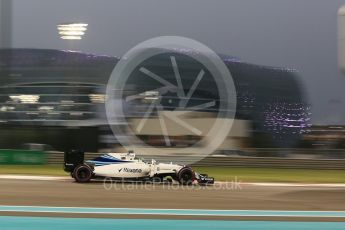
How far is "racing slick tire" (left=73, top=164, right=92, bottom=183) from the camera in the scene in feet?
48.3

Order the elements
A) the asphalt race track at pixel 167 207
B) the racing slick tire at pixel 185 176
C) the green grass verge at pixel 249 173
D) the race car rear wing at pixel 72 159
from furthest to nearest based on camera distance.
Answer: the green grass verge at pixel 249 173
the race car rear wing at pixel 72 159
the racing slick tire at pixel 185 176
the asphalt race track at pixel 167 207

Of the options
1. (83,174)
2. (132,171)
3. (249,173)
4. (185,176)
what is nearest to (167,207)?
(185,176)

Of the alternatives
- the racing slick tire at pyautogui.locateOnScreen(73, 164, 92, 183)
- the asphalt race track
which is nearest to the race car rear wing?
the racing slick tire at pyautogui.locateOnScreen(73, 164, 92, 183)

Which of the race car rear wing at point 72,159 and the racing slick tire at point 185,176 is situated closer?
the racing slick tire at point 185,176

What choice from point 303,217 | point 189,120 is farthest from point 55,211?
point 189,120

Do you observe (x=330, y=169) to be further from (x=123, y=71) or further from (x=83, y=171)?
(x=83, y=171)

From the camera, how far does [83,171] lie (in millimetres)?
14750

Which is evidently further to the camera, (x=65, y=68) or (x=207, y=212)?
(x=65, y=68)

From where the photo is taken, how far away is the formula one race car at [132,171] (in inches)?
580

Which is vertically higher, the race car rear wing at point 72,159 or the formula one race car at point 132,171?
the race car rear wing at point 72,159

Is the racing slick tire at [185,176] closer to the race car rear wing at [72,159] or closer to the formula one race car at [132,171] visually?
the formula one race car at [132,171]

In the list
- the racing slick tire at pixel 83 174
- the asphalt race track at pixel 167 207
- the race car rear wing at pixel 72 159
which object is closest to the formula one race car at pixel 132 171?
the racing slick tire at pixel 83 174

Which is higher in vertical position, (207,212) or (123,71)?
(123,71)

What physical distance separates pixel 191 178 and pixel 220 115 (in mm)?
46453
